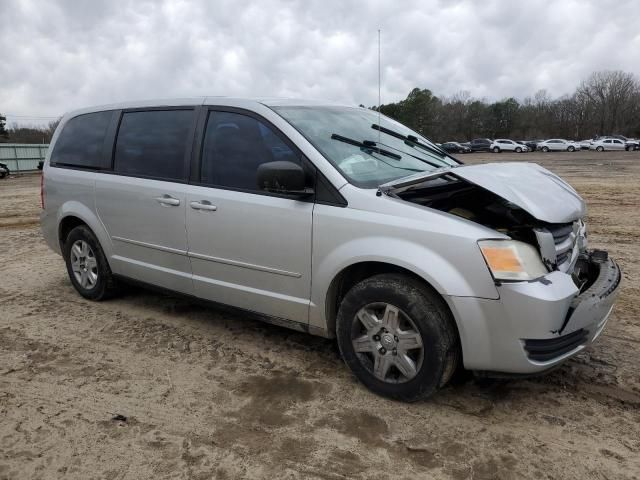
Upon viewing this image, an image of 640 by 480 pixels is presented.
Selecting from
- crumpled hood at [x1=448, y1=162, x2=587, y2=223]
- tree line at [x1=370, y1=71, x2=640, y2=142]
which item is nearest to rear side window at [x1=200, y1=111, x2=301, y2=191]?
crumpled hood at [x1=448, y1=162, x2=587, y2=223]

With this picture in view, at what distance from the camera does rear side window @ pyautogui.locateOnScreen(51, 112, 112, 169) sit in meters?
4.82

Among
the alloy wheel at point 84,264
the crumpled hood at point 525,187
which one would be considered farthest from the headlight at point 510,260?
the alloy wheel at point 84,264

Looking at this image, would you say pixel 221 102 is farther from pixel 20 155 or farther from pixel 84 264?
pixel 20 155

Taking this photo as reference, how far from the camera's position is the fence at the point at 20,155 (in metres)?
29.4

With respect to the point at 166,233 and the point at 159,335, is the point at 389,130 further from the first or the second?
the point at 159,335

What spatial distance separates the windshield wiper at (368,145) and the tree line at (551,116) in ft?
244

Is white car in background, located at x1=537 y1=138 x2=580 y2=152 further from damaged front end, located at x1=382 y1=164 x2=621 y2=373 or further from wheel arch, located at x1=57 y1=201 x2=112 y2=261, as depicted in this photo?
wheel arch, located at x1=57 y1=201 x2=112 y2=261

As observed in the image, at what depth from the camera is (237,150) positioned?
380cm

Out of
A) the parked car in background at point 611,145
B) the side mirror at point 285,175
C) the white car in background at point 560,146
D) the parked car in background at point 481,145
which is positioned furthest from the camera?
the parked car in background at point 481,145

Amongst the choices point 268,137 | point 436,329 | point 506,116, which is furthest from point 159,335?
point 506,116

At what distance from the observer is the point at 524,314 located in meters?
2.68

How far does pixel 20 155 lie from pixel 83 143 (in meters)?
29.6

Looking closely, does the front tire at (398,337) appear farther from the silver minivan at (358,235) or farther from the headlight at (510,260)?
the headlight at (510,260)

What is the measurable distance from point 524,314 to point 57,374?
3075 mm
